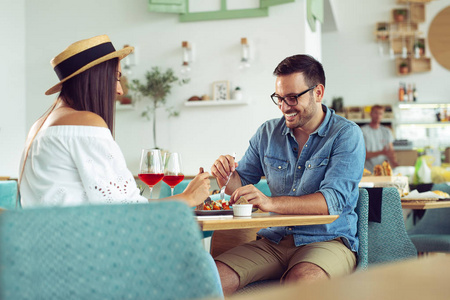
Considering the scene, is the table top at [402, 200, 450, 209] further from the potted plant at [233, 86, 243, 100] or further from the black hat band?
the potted plant at [233, 86, 243, 100]

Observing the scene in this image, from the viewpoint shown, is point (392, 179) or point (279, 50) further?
point (279, 50)

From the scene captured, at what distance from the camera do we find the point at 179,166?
2.33 metres

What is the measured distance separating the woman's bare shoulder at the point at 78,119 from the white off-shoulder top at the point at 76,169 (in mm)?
22

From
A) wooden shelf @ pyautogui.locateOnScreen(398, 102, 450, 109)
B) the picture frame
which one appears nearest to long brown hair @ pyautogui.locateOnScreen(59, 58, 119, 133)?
the picture frame

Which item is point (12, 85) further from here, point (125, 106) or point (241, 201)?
point (241, 201)

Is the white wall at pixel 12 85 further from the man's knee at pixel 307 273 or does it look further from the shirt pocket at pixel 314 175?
the man's knee at pixel 307 273

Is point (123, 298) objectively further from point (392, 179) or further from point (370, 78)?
point (370, 78)

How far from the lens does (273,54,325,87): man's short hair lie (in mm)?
2639

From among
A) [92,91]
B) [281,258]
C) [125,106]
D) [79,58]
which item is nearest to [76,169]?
[92,91]

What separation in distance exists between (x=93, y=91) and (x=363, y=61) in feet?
28.9

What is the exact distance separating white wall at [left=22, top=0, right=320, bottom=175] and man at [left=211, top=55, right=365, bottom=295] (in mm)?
3789

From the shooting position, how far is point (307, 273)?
215 cm

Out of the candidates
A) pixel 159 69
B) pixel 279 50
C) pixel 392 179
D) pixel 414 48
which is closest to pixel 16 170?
pixel 159 69

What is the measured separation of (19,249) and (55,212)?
7cm
